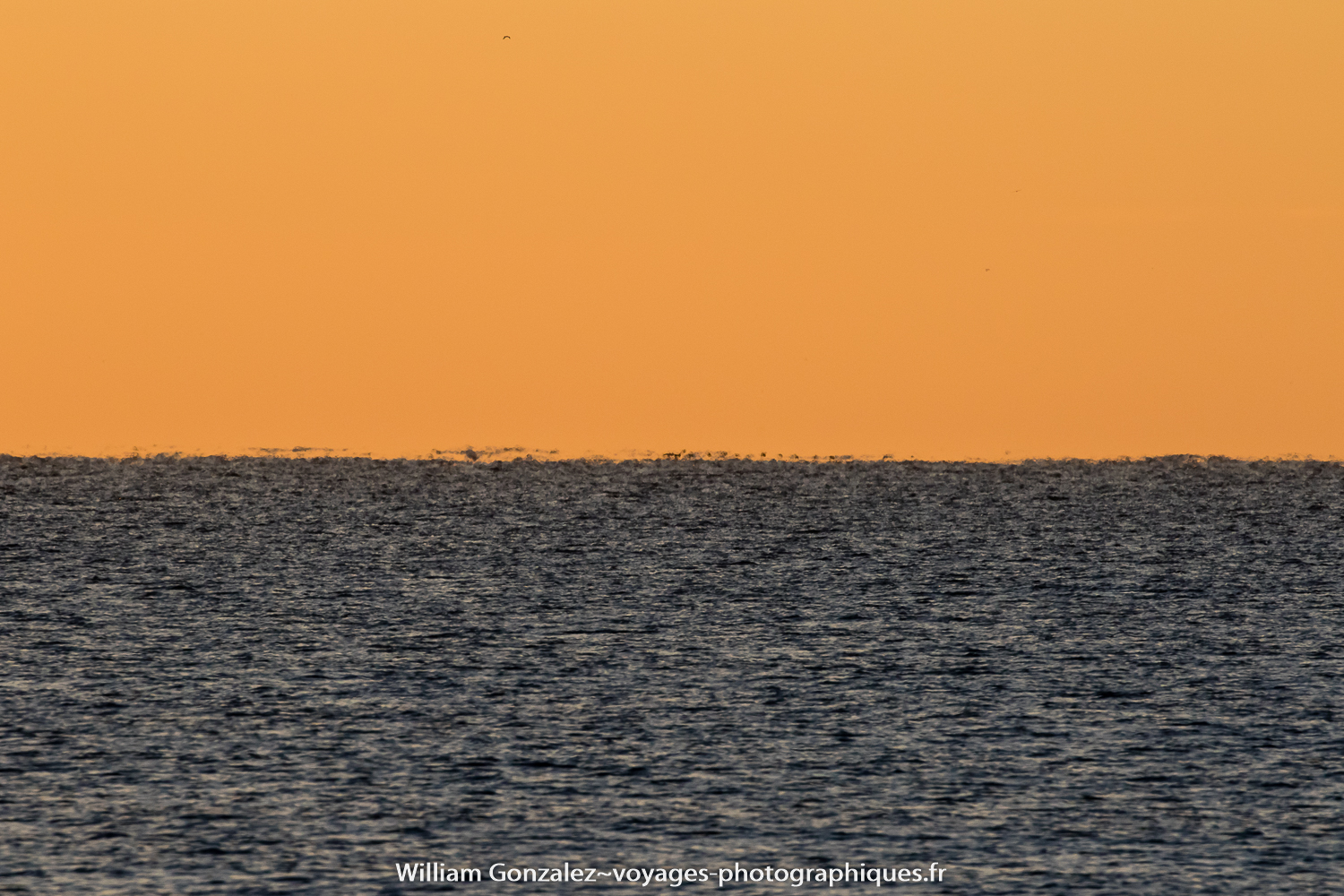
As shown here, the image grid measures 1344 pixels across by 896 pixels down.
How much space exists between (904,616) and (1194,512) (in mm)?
99134

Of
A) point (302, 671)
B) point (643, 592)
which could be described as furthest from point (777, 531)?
point (302, 671)

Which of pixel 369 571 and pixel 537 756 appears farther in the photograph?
pixel 369 571

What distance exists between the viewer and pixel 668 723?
44.9 m

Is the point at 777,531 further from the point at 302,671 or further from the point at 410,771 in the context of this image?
the point at 410,771

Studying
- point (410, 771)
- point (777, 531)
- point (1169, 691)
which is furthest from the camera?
point (777, 531)

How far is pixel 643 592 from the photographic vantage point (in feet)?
269

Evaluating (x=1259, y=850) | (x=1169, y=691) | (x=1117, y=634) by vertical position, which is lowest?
(x=1259, y=850)

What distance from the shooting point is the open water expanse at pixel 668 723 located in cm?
3166

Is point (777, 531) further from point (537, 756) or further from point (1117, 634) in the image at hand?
point (537, 756)

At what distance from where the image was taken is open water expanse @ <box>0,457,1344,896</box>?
104 ft

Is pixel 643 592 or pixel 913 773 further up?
pixel 643 592

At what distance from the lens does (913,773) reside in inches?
1522

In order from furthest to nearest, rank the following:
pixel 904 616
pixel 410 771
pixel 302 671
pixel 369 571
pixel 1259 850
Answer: pixel 369 571 → pixel 904 616 → pixel 302 671 → pixel 410 771 → pixel 1259 850

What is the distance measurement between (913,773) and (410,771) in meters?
11.1
